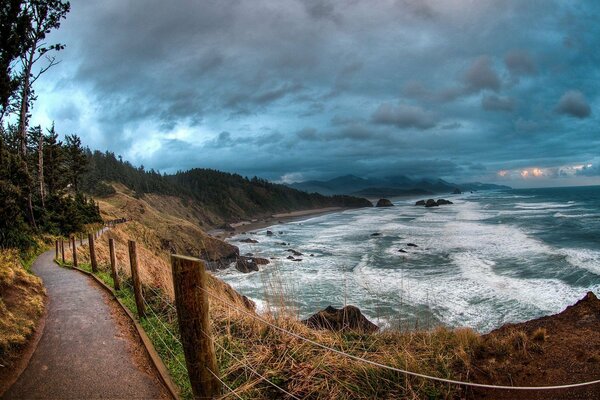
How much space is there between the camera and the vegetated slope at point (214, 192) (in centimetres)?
8675

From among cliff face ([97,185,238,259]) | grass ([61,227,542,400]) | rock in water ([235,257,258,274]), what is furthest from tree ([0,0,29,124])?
rock in water ([235,257,258,274])

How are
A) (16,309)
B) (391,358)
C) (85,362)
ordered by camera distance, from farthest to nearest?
(16,309) < (85,362) < (391,358)

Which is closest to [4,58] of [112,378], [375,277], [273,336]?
[112,378]

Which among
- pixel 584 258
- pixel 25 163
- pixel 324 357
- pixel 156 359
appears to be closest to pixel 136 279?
pixel 156 359

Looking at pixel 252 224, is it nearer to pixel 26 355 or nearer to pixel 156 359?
pixel 26 355

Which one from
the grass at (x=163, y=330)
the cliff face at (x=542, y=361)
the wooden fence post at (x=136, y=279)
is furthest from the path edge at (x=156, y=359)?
the cliff face at (x=542, y=361)

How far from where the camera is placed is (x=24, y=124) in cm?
1927

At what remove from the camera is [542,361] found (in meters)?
5.29

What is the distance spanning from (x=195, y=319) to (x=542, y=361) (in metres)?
5.42

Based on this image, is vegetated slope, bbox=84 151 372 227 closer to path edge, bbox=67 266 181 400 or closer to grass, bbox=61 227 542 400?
path edge, bbox=67 266 181 400

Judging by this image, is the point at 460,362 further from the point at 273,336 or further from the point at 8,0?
the point at 8,0

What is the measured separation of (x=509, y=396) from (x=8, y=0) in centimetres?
1716

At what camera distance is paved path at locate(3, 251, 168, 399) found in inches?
169

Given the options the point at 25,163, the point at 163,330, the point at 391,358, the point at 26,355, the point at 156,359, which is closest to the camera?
the point at 391,358
